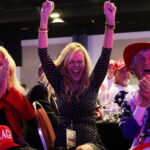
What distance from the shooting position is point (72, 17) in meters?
7.12

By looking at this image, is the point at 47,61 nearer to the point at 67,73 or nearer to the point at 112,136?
the point at 67,73

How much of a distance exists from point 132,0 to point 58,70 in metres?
5.35

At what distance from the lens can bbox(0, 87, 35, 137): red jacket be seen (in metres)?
1.73

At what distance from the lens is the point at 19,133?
174 cm

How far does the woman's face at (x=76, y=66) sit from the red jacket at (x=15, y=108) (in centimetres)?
36

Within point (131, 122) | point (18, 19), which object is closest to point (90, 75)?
point (131, 122)

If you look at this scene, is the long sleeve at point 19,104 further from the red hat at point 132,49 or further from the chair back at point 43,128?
the red hat at point 132,49

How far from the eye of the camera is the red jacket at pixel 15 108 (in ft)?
5.66

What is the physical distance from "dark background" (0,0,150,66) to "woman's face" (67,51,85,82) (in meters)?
5.07

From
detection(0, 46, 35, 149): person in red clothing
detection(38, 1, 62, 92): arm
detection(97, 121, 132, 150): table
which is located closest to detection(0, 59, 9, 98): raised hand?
detection(0, 46, 35, 149): person in red clothing

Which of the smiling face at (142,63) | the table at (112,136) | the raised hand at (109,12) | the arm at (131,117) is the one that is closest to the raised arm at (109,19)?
the raised hand at (109,12)

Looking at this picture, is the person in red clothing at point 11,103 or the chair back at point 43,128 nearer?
the person in red clothing at point 11,103

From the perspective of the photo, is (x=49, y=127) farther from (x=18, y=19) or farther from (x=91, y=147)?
(x=18, y=19)

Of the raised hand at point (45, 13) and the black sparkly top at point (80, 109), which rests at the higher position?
the raised hand at point (45, 13)
